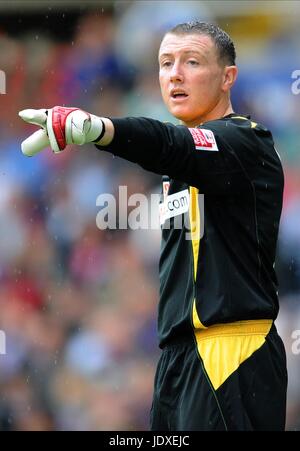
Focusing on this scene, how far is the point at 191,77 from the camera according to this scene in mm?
4230

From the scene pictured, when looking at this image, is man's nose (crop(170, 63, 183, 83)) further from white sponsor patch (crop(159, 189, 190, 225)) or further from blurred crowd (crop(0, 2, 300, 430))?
blurred crowd (crop(0, 2, 300, 430))

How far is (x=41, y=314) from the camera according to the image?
709 centimetres

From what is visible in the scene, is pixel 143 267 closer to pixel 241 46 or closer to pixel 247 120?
pixel 241 46

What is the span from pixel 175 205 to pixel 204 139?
47cm

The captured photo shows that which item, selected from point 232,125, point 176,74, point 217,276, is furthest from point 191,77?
point 217,276

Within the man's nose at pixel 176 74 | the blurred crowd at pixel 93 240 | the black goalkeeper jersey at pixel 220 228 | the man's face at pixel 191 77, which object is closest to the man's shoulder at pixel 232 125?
the black goalkeeper jersey at pixel 220 228

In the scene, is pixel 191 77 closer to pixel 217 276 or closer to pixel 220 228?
pixel 220 228

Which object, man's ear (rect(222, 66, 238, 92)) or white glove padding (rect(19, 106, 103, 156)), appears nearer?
white glove padding (rect(19, 106, 103, 156))

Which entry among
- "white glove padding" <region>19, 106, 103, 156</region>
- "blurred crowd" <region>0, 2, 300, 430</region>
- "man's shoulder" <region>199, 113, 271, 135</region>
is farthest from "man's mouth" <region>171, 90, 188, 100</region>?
"blurred crowd" <region>0, 2, 300, 430</region>

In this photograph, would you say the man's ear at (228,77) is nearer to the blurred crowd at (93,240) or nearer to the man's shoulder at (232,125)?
the man's shoulder at (232,125)

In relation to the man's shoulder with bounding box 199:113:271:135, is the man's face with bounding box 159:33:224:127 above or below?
above

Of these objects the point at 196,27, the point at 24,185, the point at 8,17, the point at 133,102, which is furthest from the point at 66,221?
the point at 196,27

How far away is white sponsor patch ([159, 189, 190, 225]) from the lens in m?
4.07

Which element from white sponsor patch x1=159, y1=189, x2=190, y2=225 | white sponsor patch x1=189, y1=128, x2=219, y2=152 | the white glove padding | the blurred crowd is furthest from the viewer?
the blurred crowd
